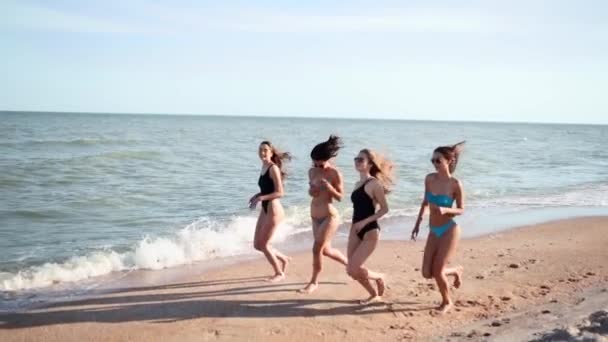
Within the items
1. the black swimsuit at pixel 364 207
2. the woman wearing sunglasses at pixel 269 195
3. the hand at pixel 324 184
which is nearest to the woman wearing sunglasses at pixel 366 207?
the black swimsuit at pixel 364 207

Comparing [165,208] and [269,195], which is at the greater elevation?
[269,195]

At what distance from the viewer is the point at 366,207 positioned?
6039mm

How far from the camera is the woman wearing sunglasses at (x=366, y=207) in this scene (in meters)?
5.99

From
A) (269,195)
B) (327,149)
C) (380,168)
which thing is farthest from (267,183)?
(380,168)

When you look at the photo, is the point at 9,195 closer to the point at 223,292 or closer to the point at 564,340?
the point at 223,292

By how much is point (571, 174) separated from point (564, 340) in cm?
2271

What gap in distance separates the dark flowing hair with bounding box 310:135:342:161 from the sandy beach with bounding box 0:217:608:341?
5.57 feet

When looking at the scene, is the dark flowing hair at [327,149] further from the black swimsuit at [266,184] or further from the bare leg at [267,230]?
the bare leg at [267,230]

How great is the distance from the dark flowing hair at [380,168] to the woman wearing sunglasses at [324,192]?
0.52 metres

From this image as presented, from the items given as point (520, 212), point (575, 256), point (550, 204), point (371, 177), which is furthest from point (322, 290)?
point (550, 204)

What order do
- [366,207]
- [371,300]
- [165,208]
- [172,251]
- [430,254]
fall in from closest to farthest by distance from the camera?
[430,254]
[366,207]
[371,300]
[172,251]
[165,208]

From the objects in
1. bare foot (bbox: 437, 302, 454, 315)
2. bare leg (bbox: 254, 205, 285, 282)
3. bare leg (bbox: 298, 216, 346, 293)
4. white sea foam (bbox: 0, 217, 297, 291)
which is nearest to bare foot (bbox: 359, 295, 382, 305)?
bare leg (bbox: 298, 216, 346, 293)

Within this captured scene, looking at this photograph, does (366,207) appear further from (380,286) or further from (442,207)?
(380,286)

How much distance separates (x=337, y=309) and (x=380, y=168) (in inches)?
65.3
